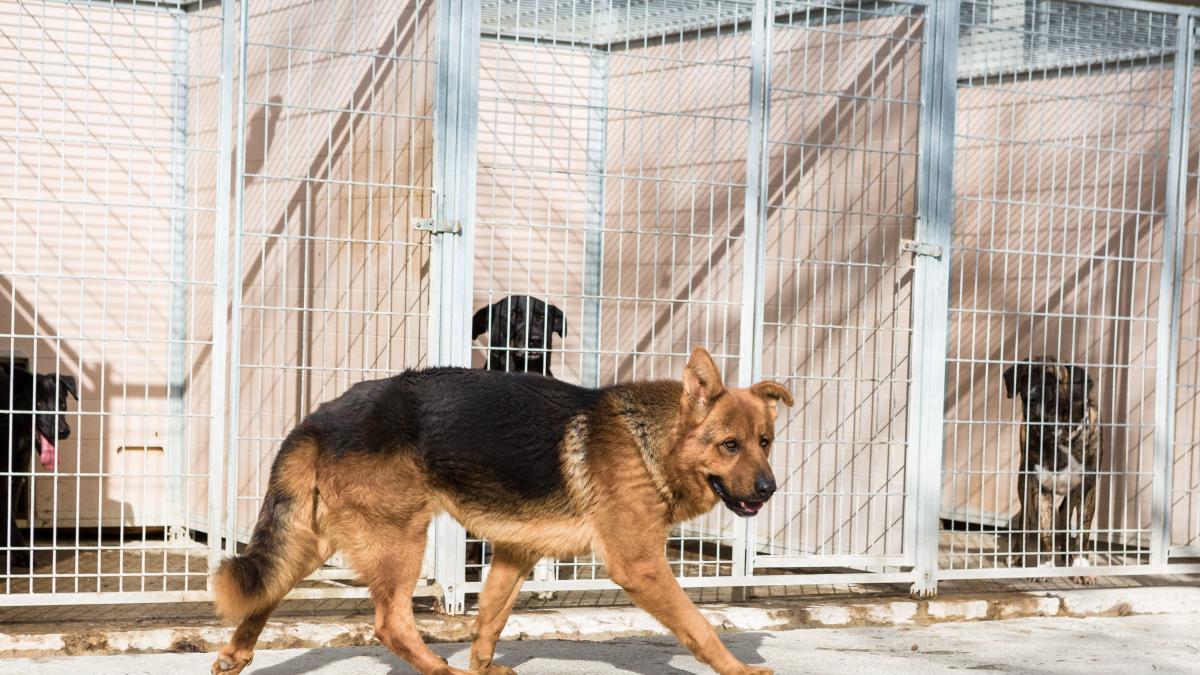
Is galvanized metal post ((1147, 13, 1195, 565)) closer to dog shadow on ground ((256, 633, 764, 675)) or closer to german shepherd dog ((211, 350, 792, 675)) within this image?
dog shadow on ground ((256, 633, 764, 675))

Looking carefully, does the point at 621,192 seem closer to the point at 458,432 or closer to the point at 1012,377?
the point at 1012,377

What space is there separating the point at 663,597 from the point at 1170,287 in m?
4.29

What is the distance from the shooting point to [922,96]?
6.95m

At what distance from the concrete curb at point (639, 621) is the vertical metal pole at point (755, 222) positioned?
14.3 inches

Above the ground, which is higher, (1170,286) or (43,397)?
(1170,286)

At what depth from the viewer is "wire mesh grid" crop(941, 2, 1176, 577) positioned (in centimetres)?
768

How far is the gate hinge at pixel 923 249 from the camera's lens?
6.91 meters

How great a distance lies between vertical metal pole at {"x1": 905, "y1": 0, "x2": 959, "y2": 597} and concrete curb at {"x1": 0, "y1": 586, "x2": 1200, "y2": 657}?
341 mm

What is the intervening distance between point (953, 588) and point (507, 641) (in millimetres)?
2780

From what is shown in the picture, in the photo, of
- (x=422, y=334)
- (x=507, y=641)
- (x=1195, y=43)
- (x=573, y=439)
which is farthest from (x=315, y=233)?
(x=1195, y=43)

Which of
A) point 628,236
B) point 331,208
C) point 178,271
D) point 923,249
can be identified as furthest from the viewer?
point 628,236

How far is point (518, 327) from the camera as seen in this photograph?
23.7 feet

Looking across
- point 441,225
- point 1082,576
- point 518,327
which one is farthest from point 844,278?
point 441,225

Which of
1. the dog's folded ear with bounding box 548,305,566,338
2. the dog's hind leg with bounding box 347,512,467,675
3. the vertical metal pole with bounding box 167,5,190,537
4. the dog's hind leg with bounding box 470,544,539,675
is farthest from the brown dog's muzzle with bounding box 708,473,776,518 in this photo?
the vertical metal pole with bounding box 167,5,190,537
